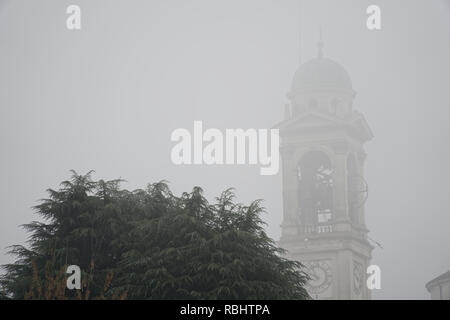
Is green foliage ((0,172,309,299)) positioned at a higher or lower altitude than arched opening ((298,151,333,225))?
lower

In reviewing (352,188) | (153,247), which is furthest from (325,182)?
(153,247)

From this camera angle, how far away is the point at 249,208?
55219 millimetres

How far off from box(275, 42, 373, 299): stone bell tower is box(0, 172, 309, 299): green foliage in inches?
1643

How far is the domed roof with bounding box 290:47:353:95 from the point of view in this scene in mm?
103125

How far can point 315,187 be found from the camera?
102 meters

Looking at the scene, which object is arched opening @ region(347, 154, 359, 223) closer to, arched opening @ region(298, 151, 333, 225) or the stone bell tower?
the stone bell tower

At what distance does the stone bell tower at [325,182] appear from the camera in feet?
324

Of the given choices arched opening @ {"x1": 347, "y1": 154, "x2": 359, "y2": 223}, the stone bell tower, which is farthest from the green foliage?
arched opening @ {"x1": 347, "y1": 154, "x2": 359, "y2": 223}

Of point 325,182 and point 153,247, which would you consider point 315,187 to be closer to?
point 325,182

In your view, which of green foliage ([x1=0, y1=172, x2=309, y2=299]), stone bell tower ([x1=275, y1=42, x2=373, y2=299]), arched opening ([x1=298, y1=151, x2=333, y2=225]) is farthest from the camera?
arched opening ([x1=298, y1=151, x2=333, y2=225])

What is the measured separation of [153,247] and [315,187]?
50.4 metres
